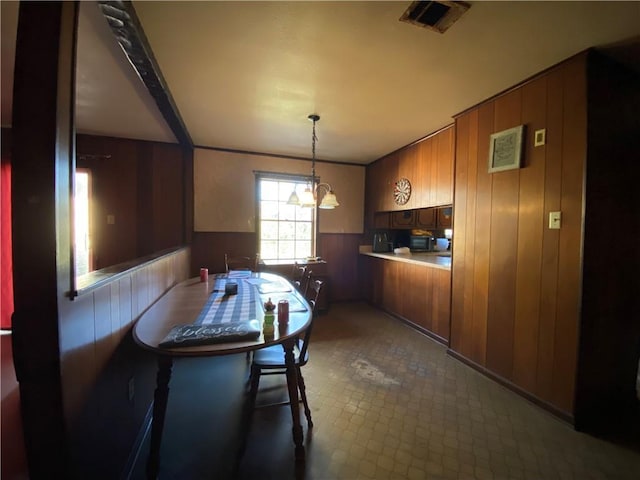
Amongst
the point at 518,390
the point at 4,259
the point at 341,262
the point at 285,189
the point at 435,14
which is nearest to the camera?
the point at 435,14

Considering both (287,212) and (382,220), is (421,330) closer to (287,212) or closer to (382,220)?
(382,220)

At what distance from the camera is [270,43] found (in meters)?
1.75

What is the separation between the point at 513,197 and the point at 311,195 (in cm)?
178

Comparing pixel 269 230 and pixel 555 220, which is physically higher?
pixel 555 220

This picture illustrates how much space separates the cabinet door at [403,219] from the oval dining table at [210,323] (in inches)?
95.2

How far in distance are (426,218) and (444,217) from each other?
0.29 m

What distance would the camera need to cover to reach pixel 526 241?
2098 mm

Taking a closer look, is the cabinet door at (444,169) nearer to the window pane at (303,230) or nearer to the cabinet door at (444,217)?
the cabinet door at (444,217)

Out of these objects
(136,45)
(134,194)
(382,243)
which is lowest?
(382,243)

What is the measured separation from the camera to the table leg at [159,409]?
129 cm

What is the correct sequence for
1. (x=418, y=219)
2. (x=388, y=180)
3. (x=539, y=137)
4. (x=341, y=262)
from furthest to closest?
(x=341, y=262)
(x=388, y=180)
(x=418, y=219)
(x=539, y=137)

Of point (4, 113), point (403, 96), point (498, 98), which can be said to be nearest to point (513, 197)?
point (498, 98)

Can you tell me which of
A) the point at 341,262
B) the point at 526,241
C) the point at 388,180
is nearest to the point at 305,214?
the point at 341,262

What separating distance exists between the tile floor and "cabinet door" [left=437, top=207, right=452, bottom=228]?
68.6 inches
